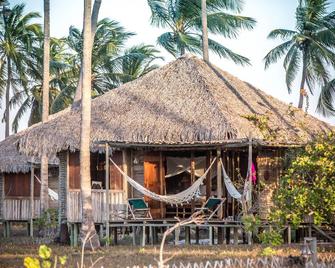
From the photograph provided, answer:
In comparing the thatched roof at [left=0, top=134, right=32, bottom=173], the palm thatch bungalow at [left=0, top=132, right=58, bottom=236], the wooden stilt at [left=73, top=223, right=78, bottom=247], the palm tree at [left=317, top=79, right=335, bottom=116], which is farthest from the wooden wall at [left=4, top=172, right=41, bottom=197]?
the palm tree at [left=317, top=79, right=335, bottom=116]

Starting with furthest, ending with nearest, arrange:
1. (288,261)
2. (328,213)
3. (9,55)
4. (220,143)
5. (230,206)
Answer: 1. (9,55)
2. (230,206)
3. (220,143)
4. (328,213)
5. (288,261)

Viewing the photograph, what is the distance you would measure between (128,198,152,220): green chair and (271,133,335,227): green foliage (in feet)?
14.7

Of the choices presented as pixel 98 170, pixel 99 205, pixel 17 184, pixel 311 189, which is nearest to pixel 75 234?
pixel 99 205

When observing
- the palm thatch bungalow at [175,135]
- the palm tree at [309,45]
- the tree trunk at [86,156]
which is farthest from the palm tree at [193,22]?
the tree trunk at [86,156]

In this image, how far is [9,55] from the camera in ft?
88.4

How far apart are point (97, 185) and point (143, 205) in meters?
A: 1.87

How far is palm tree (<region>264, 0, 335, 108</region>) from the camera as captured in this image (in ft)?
85.3

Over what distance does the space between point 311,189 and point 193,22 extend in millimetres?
15656

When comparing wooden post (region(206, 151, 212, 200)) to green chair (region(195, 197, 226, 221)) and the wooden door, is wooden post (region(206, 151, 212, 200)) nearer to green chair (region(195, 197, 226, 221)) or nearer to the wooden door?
green chair (region(195, 197, 226, 221))

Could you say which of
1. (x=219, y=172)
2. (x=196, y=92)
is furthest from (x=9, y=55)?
(x=219, y=172)

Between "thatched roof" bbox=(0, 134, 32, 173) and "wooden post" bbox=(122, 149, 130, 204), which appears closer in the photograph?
"wooden post" bbox=(122, 149, 130, 204)

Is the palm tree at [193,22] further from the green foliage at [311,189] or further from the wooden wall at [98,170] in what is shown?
the green foliage at [311,189]

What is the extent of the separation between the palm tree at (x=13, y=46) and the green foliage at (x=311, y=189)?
17575mm

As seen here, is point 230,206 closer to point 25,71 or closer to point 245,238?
point 245,238
